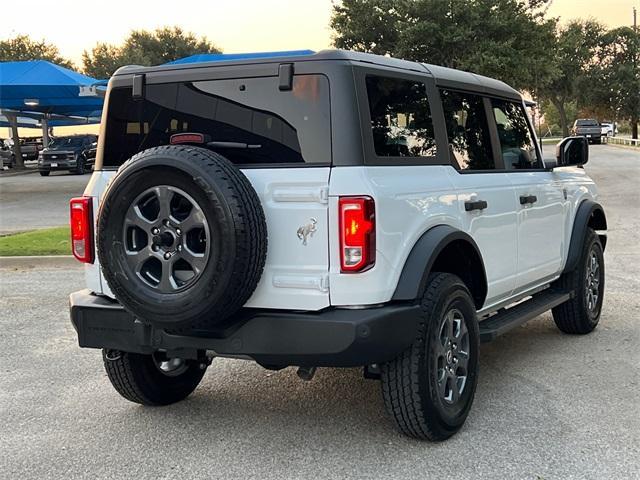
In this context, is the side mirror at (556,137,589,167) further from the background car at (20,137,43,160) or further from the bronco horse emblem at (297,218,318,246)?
the background car at (20,137,43,160)

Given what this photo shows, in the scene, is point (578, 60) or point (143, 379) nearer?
point (143, 379)

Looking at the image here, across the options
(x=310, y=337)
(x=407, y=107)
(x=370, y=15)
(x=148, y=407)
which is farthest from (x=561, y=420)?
(x=370, y=15)

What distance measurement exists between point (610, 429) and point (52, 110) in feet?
116

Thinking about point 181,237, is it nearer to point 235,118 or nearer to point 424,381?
point 235,118

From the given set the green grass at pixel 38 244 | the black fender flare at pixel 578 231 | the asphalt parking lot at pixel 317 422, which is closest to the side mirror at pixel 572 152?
the black fender flare at pixel 578 231

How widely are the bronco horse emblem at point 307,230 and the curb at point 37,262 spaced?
668cm

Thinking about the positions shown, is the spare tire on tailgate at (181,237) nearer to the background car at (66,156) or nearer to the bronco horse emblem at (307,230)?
the bronco horse emblem at (307,230)

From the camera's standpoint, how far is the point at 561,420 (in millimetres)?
4031

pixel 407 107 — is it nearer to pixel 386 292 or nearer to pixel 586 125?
pixel 386 292

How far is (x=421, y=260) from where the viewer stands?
11.6ft

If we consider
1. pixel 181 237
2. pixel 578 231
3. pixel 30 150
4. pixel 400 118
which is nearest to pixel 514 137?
pixel 578 231

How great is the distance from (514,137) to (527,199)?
1.74ft

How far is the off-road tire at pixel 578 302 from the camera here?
5.71 m

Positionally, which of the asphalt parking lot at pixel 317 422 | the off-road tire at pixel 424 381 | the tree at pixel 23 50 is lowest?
the asphalt parking lot at pixel 317 422
